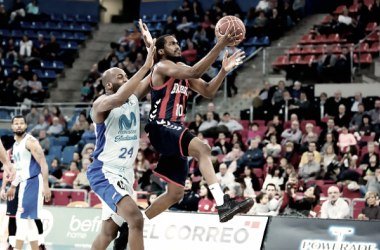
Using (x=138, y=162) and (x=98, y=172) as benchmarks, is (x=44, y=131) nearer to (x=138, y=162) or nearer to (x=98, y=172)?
(x=138, y=162)

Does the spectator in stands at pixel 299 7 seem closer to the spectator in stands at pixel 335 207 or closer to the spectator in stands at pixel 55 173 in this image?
the spectator in stands at pixel 55 173

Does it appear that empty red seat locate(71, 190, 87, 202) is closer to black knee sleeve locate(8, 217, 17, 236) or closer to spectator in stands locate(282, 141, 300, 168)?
black knee sleeve locate(8, 217, 17, 236)

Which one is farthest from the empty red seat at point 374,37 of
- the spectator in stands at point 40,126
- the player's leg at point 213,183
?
the player's leg at point 213,183

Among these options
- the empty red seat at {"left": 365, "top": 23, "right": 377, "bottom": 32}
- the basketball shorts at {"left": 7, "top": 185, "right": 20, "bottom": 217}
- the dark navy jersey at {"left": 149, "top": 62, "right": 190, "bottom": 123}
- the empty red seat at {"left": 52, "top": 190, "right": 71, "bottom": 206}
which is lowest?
the empty red seat at {"left": 52, "top": 190, "right": 71, "bottom": 206}

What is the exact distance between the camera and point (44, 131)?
51.9ft

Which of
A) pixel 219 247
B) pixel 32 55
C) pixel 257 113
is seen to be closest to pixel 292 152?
pixel 257 113

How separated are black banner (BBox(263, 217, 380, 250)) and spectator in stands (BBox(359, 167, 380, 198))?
3.02 meters

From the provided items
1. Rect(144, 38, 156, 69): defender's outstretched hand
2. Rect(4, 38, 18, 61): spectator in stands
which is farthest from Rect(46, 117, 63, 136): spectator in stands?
Rect(144, 38, 156, 69): defender's outstretched hand

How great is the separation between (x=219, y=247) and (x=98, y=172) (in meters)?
3.30

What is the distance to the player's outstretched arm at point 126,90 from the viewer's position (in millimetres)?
5605

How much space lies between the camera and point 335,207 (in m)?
9.59

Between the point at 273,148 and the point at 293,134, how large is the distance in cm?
65

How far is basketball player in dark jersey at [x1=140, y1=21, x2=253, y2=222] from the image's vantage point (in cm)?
574

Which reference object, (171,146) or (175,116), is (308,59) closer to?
(175,116)
